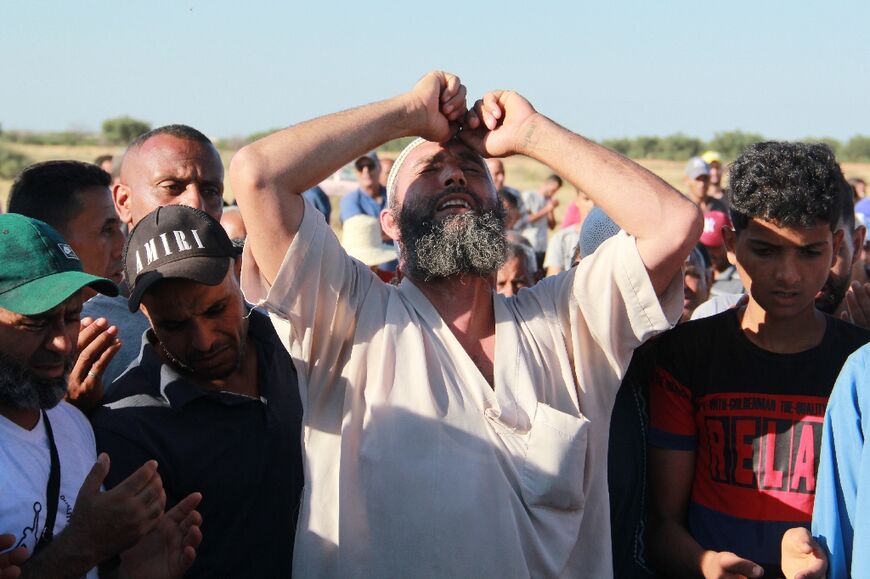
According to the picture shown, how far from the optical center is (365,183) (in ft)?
39.6

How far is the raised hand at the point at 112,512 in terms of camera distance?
8.75ft

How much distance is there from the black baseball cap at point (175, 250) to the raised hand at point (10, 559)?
2.87 ft

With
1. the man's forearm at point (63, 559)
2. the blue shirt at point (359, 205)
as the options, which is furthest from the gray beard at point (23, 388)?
the blue shirt at point (359, 205)

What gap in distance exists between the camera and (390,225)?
12.0ft

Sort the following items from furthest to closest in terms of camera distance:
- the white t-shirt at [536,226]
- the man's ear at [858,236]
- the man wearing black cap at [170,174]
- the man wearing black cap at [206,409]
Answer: the white t-shirt at [536,226] → the man wearing black cap at [170,174] → the man's ear at [858,236] → the man wearing black cap at [206,409]

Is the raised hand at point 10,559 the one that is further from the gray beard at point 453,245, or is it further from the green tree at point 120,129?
the green tree at point 120,129

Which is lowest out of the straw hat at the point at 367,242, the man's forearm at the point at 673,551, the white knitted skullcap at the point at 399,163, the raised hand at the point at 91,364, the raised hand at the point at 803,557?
the straw hat at the point at 367,242

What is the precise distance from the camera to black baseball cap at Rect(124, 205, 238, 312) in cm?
328

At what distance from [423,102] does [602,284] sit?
2.64 ft

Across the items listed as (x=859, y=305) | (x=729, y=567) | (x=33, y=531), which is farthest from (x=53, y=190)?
(x=859, y=305)

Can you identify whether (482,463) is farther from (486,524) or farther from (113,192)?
(113,192)

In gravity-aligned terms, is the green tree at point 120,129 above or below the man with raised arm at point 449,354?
below

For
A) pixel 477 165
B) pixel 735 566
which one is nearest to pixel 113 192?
pixel 477 165

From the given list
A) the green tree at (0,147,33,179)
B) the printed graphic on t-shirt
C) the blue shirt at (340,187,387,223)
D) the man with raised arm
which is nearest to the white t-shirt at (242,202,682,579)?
the man with raised arm
